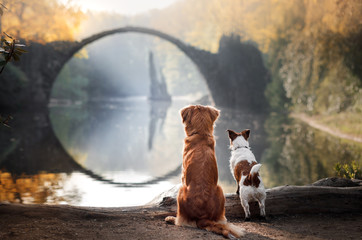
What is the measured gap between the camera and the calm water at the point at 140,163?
23.2 ft

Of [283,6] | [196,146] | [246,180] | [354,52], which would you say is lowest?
[246,180]

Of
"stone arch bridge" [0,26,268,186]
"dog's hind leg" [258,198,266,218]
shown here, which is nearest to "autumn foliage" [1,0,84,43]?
"stone arch bridge" [0,26,268,186]

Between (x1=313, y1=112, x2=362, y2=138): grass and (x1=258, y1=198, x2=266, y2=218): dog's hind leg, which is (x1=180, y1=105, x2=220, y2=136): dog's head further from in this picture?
(x1=313, y1=112, x2=362, y2=138): grass

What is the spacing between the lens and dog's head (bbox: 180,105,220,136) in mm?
4062

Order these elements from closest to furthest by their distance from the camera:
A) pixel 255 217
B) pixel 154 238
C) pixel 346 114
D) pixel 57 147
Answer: pixel 154 238, pixel 255 217, pixel 57 147, pixel 346 114

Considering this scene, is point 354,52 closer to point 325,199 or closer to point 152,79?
point 325,199

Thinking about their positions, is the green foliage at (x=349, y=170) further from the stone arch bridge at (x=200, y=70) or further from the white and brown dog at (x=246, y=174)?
the stone arch bridge at (x=200, y=70)

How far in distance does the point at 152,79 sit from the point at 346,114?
32615 millimetres

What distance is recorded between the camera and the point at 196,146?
13.2 ft

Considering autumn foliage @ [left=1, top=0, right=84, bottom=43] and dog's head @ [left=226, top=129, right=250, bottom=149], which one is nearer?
dog's head @ [left=226, top=129, right=250, bottom=149]

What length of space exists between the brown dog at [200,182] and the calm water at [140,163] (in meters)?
2.92

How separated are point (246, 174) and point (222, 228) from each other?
2.83 feet

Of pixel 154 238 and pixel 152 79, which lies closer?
pixel 154 238

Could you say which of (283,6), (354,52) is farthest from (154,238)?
(283,6)
